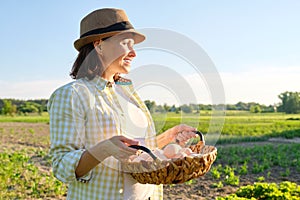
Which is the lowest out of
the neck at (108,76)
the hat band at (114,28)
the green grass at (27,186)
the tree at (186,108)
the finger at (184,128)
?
the green grass at (27,186)

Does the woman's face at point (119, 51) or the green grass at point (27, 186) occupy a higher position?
the woman's face at point (119, 51)

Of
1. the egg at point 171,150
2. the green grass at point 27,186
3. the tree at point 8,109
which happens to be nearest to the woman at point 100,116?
the egg at point 171,150

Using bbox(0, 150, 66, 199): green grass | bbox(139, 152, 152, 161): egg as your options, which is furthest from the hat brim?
bbox(0, 150, 66, 199): green grass

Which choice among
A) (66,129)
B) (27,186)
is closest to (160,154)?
(66,129)

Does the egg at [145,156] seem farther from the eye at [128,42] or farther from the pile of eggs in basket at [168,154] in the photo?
the eye at [128,42]

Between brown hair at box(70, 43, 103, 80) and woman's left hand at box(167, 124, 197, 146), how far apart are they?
1.27ft

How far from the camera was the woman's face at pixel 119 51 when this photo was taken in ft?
5.06

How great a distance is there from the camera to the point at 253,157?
9406mm

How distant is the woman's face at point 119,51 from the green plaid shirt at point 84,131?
3.9 inches

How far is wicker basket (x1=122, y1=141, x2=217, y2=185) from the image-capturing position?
4.71ft

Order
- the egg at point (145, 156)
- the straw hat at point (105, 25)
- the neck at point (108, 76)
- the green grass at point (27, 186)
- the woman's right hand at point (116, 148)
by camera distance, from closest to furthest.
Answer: the woman's right hand at point (116, 148), the egg at point (145, 156), the straw hat at point (105, 25), the neck at point (108, 76), the green grass at point (27, 186)

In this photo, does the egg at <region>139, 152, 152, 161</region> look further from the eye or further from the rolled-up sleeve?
the eye

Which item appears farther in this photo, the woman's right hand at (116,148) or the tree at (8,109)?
A: the tree at (8,109)

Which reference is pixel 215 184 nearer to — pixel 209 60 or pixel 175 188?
pixel 175 188
